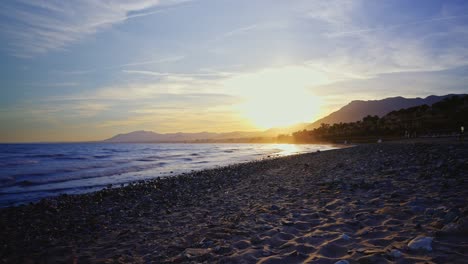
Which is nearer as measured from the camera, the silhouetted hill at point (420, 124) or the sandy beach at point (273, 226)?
the sandy beach at point (273, 226)

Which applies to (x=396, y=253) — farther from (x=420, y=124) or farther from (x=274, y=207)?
(x=420, y=124)

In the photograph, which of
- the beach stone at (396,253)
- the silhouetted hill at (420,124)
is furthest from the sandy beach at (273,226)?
the silhouetted hill at (420,124)

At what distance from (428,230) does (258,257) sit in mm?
2996

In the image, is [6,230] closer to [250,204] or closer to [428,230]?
[250,204]

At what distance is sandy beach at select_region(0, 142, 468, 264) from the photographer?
4.01 meters

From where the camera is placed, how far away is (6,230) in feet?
24.4

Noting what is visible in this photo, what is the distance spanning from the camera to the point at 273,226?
5.69 m

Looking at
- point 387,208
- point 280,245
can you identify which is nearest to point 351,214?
point 387,208

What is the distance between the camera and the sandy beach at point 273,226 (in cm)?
401

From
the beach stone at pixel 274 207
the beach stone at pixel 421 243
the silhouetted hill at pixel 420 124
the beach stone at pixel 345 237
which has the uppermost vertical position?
the silhouetted hill at pixel 420 124

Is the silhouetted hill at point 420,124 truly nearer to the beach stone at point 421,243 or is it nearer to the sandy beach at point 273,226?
the sandy beach at point 273,226

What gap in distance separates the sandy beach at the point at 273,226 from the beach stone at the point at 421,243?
0.01 meters

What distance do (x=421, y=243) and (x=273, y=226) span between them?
281 centimetres

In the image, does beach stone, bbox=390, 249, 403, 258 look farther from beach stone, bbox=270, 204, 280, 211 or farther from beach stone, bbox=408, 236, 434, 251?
beach stone, bbox=270, 204, 280, 211
